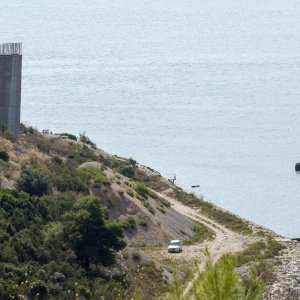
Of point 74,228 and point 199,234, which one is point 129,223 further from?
point 74,228

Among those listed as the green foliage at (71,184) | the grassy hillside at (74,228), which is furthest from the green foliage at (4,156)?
the green foliage at (71,184)

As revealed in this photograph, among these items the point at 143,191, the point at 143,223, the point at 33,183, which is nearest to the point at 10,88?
the point at 143,191

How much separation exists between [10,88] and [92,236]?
19072mm

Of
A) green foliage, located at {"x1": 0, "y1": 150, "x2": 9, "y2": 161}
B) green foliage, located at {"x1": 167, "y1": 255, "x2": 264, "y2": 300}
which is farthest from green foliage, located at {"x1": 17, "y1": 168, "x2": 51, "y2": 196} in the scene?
green foliage, located at {"x1": 167, "y1": 255, "x2": 264, "y2": 300}

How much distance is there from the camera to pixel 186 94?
10000 cm

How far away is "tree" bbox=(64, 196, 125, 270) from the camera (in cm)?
3216

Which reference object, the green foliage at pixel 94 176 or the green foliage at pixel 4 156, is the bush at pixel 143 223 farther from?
the green foliage at pixel 4 156

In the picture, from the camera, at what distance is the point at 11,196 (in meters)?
34.5

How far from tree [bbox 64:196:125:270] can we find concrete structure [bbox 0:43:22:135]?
56.9 feet

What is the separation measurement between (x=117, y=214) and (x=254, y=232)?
7.16 metres

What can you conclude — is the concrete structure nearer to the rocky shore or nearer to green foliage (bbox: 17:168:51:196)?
green foliage (bbox: 17:168:51:196)

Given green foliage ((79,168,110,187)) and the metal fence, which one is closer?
green foliage ((79,168,110,187))

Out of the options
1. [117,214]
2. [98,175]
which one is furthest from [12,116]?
[117,214]

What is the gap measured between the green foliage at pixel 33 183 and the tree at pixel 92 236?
4.57 metres
